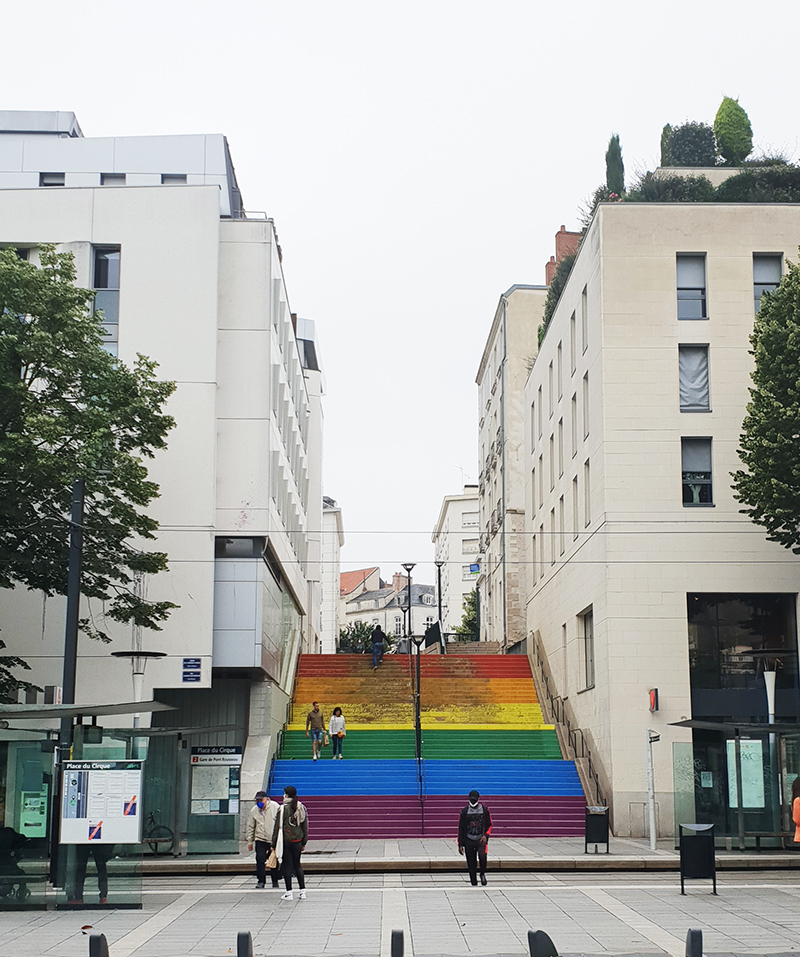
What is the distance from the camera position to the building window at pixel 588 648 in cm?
3684

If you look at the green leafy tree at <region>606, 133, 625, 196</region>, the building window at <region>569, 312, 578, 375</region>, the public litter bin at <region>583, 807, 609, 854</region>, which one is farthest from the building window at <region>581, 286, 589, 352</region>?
the public litter bin at <region>583, 807, 609, 854</region>

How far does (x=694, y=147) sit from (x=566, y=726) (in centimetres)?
2075

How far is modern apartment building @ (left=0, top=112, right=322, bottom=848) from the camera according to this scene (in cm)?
3362

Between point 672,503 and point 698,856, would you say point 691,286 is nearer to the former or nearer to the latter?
point 672,503

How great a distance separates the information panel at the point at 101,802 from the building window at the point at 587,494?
20399 millimetres

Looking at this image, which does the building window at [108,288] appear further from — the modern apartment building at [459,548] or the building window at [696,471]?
the modern apartment building at [459,548]

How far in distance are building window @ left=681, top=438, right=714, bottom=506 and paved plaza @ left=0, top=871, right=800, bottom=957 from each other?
1255 cm

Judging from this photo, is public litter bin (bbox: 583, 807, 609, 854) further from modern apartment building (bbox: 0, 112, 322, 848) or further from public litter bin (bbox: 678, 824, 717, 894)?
modern apartment building (bbox: 0, 112, 322, 848)

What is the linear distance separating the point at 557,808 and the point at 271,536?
11.5 m

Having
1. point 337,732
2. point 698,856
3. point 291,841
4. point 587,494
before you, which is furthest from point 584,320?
point 291,841

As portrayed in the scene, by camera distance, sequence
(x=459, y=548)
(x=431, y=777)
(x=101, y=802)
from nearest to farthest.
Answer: (x=101, y=802) < (x=431, y=777) < (x=459, y=548)

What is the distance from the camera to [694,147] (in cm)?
4516

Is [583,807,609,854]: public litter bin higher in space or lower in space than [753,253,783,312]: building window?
lower

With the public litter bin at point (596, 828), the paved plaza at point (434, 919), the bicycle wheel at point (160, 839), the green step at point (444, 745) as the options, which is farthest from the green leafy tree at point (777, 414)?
the bicycle wheel at point (160, 839)
